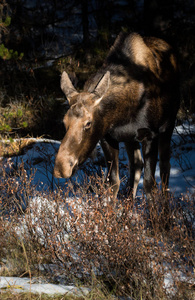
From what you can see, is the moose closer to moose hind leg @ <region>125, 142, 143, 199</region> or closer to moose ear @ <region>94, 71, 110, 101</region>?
moose ear @ <region>94, 71, 110, 101</region>

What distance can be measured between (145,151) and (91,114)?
1.08 metres

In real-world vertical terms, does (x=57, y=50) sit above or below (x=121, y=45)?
below

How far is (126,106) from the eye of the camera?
505 cm

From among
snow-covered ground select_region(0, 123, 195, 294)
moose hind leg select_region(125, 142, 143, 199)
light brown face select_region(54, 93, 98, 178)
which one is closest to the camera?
light brown face select_region(54, 93, 98, 178)

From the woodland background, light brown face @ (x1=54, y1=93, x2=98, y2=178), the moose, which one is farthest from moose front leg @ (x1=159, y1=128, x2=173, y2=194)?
the woodland background

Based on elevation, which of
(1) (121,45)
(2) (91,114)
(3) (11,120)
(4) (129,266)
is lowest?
(3) (11,120)

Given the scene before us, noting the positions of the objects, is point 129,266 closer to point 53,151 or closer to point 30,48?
point 53,151

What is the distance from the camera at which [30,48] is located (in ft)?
43.4

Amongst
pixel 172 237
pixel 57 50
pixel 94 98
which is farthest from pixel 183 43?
pixel 172 237

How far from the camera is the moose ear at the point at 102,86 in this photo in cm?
448

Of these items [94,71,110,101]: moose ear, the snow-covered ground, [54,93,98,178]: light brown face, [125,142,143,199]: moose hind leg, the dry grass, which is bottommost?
the snow-covered ground

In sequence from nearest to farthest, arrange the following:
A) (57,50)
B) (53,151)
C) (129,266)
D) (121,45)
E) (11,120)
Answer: (129,266) < (121,45) < (53,151) < (11,120) < (57,50)

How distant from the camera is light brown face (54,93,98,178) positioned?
4.07 m

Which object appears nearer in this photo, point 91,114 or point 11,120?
point 91,114
